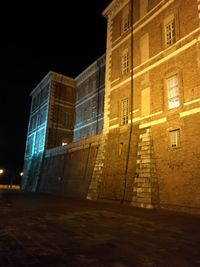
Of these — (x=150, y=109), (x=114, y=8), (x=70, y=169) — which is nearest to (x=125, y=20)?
(x=114, y=8)

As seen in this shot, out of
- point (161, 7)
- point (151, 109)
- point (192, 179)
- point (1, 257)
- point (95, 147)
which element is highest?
point (161, 7)

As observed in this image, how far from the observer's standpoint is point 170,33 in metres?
15.4

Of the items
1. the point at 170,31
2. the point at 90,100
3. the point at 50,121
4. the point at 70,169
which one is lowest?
the point at 70,169

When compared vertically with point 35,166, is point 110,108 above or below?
above

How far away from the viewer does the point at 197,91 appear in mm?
12688

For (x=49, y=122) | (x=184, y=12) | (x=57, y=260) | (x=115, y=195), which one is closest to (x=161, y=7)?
(x=184, y=12)

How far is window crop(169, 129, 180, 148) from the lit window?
5.61 m

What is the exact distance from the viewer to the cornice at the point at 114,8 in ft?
66.7

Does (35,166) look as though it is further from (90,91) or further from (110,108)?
(110,108)

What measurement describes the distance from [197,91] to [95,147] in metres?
10.7

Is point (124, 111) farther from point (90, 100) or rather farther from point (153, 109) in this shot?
point (90, 100)

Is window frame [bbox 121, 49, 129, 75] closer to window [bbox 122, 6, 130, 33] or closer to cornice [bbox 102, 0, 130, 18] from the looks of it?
window [bbox 122, 6, 130, 33]

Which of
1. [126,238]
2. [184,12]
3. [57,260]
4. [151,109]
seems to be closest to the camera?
[57,260]

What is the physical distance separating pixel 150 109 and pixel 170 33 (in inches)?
195
